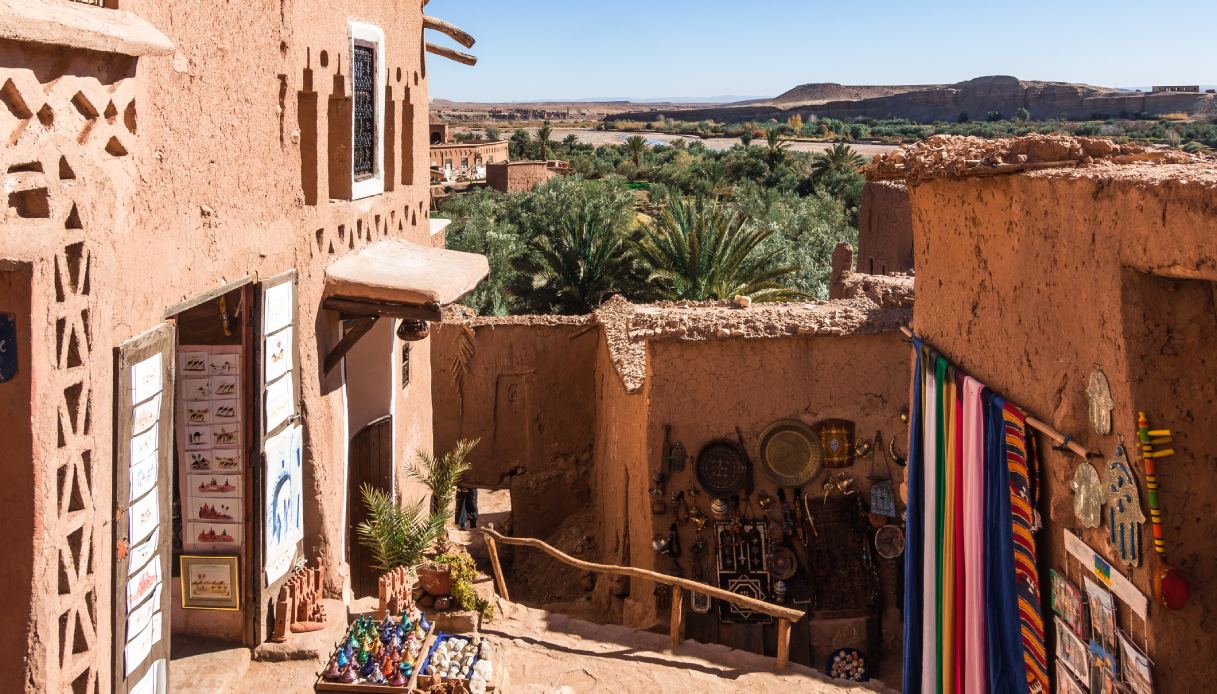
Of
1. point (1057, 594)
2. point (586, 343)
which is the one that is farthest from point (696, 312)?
point (1057, 594)

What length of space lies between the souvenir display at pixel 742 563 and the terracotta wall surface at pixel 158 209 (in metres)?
3.34

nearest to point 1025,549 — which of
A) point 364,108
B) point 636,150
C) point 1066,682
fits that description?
point 1066,682

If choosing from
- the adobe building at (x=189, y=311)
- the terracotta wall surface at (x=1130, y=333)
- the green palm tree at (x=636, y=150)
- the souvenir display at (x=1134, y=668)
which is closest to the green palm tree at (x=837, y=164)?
the green palm tree at (x=636, y=150)

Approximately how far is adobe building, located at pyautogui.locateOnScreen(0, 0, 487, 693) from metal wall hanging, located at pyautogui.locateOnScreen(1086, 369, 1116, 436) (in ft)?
13.7

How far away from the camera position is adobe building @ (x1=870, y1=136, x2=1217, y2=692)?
405cm

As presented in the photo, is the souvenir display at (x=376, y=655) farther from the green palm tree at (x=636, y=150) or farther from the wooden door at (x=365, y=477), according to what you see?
the green palm tree at (x=636, y=150)

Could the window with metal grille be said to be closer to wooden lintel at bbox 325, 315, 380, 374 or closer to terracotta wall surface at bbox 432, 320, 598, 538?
wooden lintel at bbox 325, 315, 380, 374

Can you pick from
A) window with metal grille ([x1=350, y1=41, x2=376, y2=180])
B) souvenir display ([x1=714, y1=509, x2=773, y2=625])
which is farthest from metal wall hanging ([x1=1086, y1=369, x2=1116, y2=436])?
window with metal grille ([x1=350, y1=41, x2=376, y2=180])

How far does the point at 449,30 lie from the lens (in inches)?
497

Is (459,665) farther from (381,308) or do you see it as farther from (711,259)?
(711,259)

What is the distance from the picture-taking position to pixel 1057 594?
15.6 ft

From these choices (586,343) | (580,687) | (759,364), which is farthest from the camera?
(586,343)

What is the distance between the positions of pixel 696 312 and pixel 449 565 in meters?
3.17

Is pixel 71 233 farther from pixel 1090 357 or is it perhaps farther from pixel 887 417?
pixel 887 417
